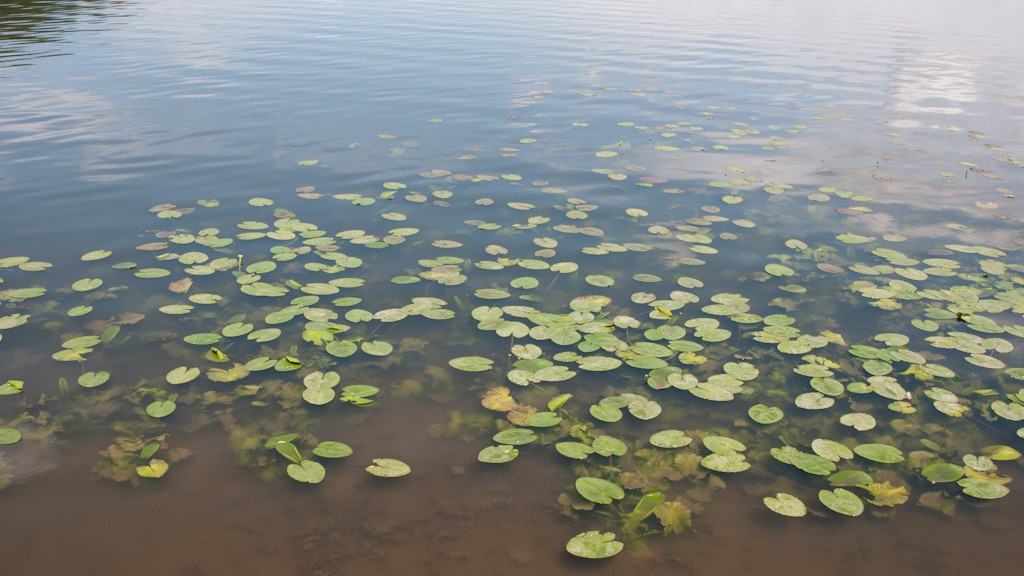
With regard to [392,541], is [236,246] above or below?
above

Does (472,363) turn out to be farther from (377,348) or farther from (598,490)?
(598,490)

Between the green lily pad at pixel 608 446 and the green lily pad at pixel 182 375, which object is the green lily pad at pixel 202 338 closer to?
the green lily pad at pixel 182 375

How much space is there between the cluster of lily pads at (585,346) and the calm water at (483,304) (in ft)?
0.09

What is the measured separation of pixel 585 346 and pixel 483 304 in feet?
2.92

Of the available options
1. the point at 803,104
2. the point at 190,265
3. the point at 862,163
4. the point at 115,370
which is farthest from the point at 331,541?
the point at 803,104

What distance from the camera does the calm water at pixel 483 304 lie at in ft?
9.92

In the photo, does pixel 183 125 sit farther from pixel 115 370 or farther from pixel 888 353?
pixel 888 353

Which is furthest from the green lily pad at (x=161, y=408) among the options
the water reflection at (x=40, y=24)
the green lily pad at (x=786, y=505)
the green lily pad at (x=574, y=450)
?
the water reflection at (x=40, y=24)

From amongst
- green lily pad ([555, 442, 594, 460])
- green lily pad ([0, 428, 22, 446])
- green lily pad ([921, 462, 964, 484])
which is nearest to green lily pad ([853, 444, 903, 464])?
green lily pad ([921, 462, 964, 484])

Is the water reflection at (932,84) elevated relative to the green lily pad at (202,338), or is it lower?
elevated

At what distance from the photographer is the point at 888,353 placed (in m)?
4.22

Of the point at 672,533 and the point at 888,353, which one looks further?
the point at 888,353

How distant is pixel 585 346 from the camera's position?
4258 millimetres

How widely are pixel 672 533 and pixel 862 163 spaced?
21.4 feet
